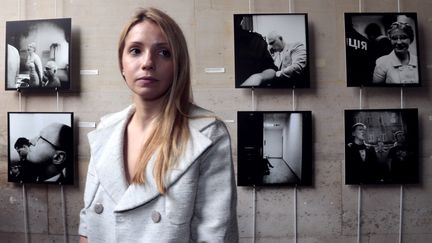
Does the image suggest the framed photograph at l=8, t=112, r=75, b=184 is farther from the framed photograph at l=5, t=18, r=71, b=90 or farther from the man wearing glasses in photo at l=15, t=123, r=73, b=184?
the framed photograph at l=5, t=18, r=71, b=90

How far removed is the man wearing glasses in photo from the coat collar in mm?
1266

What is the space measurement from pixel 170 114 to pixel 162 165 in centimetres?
16

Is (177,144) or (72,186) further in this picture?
(72,186)

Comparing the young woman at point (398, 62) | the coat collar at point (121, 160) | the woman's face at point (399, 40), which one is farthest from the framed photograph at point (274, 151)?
the coat collar at point (121, 160)

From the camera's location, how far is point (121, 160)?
3.21ft

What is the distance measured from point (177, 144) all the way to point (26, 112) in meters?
1.77

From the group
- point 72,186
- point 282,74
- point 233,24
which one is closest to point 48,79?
point 72,186

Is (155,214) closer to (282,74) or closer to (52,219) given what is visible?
(282,74)

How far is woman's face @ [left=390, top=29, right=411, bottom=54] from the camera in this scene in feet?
6.89

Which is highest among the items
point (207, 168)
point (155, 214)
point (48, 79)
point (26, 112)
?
point (48, 79)

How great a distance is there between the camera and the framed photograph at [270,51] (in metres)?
2.09

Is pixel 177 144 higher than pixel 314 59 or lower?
lower

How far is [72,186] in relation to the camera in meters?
2.20

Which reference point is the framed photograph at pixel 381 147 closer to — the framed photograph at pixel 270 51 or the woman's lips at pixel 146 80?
the framed photograph at pixel 270 51
